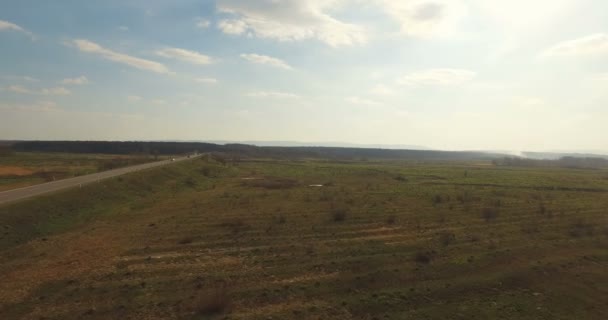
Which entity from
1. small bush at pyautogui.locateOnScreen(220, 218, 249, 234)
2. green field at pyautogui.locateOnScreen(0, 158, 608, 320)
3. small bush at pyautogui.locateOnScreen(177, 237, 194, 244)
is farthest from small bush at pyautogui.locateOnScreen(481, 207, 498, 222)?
small bush at pyautogui.locateOnScreen(177, 237, 194, 244)

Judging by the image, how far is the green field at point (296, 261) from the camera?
15.2 m

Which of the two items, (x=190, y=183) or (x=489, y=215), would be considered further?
(x=190, y=183)

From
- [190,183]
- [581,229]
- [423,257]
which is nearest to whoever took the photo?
[423,257]

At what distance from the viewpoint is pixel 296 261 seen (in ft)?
67.2

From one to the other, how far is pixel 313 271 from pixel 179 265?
6299 mm

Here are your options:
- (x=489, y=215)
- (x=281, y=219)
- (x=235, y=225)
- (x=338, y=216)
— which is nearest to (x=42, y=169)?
(x=235, y=225)

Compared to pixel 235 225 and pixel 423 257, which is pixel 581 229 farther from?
pixel 235 225

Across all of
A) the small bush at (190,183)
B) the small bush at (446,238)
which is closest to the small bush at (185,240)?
the small bush at (446,238)

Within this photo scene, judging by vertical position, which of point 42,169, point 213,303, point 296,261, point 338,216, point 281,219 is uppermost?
point 42,169

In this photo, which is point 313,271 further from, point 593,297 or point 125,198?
point 125,198

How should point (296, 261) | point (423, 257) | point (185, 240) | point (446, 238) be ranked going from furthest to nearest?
1. point (446, 238)
2. point (185, 240)
3. point (423, 257)
4. point (296, 261)

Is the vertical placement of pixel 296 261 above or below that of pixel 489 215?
below

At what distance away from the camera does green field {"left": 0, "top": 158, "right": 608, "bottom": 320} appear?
1520 centimetres

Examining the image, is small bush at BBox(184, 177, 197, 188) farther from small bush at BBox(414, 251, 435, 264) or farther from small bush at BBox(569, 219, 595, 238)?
small bush at BBox(569, 219, 595, 238)
